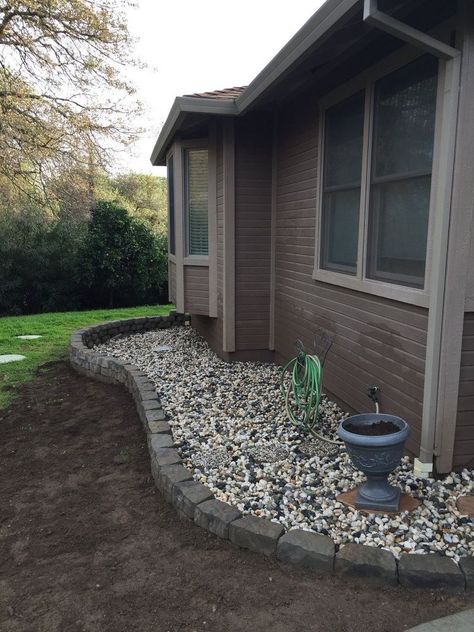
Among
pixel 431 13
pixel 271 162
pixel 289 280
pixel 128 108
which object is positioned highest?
pixel 128 108

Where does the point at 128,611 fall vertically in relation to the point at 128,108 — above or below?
below

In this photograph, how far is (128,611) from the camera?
218 centimetres

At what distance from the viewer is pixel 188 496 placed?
2.89 m

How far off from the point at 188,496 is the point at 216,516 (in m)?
0.26

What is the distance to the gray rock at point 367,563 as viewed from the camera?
227 centimetres

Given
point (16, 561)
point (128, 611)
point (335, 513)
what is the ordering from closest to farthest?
point (128, 611), point (16, 561), point (335, 513)

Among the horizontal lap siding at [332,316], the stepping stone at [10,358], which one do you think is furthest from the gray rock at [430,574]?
the stepping stone at [10,358]

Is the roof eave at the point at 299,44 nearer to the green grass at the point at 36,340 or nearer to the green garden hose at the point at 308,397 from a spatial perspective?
the green garden hose at the point at 308,397

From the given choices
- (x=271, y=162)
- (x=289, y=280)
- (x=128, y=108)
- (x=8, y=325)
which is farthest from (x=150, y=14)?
(x=289, y=280)

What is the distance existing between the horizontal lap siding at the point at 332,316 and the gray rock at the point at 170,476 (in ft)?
4.74

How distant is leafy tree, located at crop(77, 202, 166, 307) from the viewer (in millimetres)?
13273

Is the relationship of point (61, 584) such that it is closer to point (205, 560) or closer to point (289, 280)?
point (205, 560)

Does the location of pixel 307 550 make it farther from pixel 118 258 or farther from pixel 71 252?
pixel 71 252

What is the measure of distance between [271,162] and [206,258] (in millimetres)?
1388
